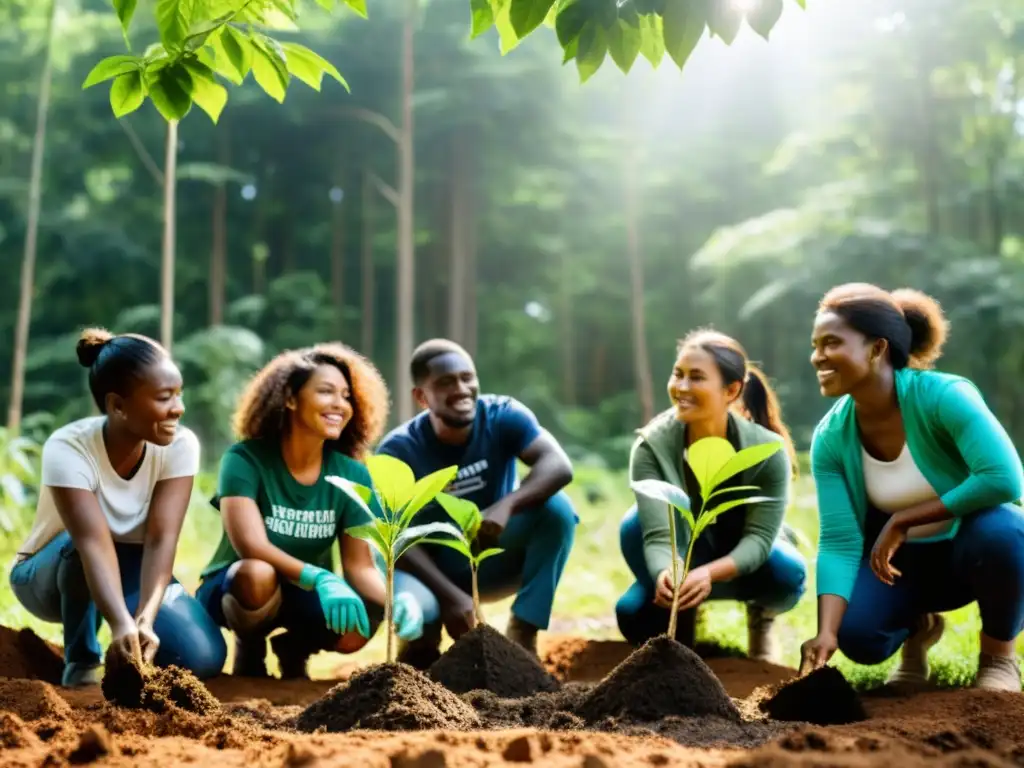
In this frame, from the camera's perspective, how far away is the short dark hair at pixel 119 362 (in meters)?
2.45

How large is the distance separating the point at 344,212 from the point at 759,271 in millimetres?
7027

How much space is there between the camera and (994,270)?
8672mm

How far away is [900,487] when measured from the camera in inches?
101

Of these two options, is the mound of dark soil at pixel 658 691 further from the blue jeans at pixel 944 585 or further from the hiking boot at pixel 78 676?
the hiking boot at pixel 78 676

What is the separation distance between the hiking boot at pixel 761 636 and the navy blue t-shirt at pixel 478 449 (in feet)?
2.98

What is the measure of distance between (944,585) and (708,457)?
106 centimetres

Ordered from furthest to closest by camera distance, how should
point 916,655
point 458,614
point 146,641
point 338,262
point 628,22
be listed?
point 338,262 → point 458,614 → point 916,655 → point 146,641 → point 628,22

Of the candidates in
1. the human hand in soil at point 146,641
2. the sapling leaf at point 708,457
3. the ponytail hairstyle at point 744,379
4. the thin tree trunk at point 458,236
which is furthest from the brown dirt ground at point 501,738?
the thin tree trunk at point 458,236

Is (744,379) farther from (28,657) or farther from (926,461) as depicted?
(28,657)

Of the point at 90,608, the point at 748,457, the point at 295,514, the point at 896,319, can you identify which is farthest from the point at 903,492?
the point at 90,608

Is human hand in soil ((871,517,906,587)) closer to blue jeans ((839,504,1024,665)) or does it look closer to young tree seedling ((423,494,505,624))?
blue jeans ((839,504,1024,665))

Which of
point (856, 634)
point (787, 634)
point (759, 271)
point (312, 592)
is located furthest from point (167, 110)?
point (759, 271)

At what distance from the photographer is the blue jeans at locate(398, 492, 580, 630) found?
3.02 m

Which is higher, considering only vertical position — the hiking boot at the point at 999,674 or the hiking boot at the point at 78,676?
the hiking boot at the point at 999,674
